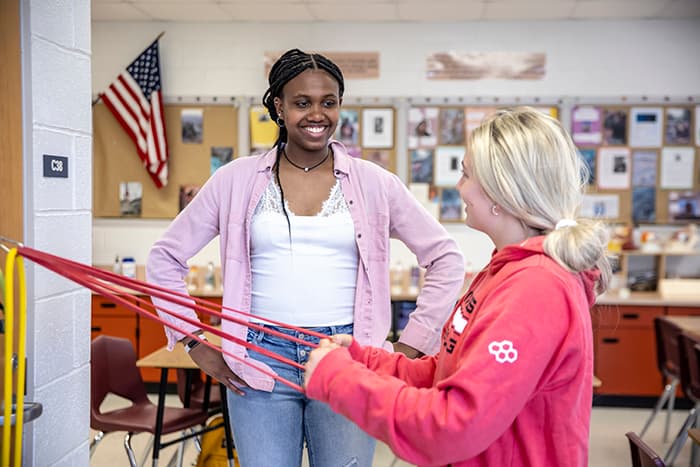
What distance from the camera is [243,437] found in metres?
1.80

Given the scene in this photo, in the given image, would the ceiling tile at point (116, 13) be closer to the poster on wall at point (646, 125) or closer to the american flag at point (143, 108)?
the american flag at point (143, 108)

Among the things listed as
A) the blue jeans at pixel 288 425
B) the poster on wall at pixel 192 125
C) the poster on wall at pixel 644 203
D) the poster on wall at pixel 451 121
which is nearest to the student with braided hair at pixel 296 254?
the blue jeans at pixel 288 425

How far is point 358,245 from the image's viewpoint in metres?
1.87

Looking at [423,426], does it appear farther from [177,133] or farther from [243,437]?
[177,133]

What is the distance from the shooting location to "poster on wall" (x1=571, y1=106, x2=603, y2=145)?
542 cm

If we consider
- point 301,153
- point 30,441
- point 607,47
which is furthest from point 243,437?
point 607,47

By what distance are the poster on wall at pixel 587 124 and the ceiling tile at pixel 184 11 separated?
9.45ft

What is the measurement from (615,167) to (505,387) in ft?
15.7

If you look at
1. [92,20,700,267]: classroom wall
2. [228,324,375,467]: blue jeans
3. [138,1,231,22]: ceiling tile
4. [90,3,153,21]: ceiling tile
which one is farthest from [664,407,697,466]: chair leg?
[90,3,153,21]: ceiling tile

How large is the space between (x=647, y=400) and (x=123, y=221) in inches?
173

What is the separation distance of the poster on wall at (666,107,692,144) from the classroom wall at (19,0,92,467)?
189 inches

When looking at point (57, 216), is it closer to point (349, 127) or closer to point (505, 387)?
point (505, 387)

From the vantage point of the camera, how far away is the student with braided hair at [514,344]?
112 centimetres

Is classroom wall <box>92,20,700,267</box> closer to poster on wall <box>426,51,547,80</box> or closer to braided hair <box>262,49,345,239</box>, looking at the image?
poster on wall <box>426,51,547,80</box>
